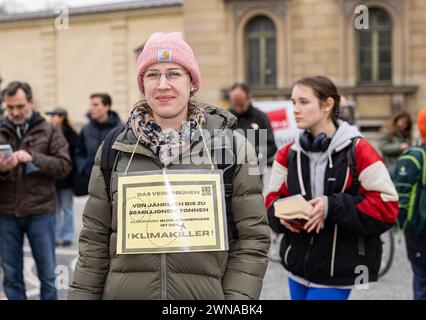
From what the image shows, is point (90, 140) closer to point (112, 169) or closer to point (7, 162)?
point (7, 162)

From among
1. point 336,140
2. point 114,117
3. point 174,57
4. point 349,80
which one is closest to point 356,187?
point 336,140

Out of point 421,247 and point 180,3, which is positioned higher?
point 180,3

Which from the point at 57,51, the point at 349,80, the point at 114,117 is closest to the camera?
the point at 114,117

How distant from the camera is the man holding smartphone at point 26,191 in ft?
16.9

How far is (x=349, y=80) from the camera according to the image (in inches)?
805

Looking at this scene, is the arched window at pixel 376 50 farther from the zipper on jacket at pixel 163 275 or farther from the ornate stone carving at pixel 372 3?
the zipper on jacket at pixel 163 275

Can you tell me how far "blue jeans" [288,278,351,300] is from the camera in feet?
12.2

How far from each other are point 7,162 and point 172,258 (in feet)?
9.20

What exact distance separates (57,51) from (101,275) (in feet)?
78.9

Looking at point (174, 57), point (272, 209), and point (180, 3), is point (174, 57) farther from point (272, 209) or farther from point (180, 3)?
point (180, 3)

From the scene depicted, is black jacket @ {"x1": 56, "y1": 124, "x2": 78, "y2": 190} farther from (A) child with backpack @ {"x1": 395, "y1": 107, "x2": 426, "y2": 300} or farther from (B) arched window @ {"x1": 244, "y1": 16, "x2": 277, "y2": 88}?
(B) arched window @ {"x1": 244, "y1": 16, "x2": 277, "y2": 88}

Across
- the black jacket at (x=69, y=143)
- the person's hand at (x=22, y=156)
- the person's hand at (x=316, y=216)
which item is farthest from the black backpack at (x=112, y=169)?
the black jacket at (x=69, y=143)

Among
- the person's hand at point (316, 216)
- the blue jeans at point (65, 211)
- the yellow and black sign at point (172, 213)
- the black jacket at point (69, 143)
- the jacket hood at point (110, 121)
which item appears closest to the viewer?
the yellow and black sign at point (172, 213)

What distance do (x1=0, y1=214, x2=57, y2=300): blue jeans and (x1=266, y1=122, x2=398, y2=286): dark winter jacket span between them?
7.04 feet
